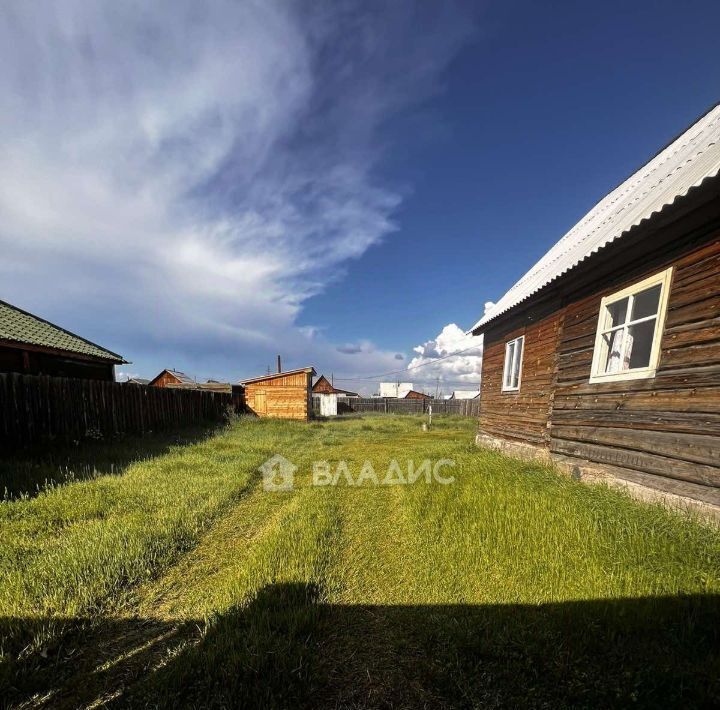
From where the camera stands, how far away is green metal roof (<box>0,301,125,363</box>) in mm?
8992

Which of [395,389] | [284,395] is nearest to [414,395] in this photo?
[395,389]

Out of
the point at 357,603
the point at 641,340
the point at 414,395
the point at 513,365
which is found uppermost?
the point at 641,340

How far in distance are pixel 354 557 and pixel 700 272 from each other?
5.28 meters

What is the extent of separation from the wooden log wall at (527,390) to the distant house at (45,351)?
13.2 m

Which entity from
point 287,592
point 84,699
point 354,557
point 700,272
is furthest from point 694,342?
point 84,699

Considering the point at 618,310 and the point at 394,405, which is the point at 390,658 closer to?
the point at 618,310

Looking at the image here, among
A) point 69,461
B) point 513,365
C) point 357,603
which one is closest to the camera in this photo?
point 357,603

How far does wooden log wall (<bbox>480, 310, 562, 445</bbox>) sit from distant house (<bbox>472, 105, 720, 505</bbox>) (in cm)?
4

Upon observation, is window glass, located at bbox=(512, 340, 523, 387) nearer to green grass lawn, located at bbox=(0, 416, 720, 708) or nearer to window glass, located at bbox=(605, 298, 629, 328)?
window glass, located at bbox=(605, 298, 629, 328)

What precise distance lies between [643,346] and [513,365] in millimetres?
2743

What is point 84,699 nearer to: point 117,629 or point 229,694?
point 117,629

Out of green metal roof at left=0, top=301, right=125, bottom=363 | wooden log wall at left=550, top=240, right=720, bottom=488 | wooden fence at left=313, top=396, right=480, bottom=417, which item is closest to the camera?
wooden log wall at left=550, top=240, right=720, bottom=488

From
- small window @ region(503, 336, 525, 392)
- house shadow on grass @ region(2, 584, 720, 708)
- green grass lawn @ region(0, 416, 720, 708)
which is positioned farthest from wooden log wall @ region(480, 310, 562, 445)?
house shadow on grass @ region(2, 584, 720, 708)
